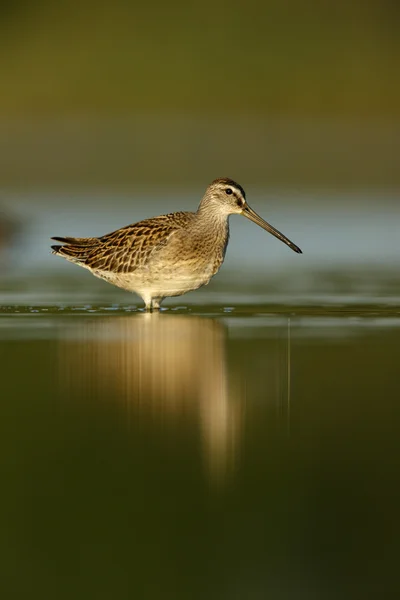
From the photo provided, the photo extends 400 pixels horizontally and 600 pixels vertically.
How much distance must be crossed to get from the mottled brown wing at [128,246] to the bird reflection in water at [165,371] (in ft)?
2.45

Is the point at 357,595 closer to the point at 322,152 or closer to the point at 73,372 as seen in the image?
the point at 73,372

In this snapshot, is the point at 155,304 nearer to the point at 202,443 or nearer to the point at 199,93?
the point at 202,443

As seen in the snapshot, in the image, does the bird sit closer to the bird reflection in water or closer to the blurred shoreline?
the bird reflection in water

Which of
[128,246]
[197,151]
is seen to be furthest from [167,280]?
[197,151]

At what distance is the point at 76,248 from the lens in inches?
501

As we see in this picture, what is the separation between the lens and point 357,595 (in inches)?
201

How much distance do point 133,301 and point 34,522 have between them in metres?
6.78

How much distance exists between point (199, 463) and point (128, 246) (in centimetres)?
542

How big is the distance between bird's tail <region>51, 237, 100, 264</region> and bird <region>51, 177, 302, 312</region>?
95mm

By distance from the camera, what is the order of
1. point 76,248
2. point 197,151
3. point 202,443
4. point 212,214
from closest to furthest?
point 202,443, point 212,214, point 76,248, point 197,151

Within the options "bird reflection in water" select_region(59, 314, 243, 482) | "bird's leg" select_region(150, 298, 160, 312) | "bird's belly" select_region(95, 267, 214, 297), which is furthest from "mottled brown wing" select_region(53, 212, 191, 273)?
"bird reflection in water" select_region(59, 314, 243, 482)

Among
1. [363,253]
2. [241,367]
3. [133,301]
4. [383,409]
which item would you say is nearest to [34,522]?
[383,409]

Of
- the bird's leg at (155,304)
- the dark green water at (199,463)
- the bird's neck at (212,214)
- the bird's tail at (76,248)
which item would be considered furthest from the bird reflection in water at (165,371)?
the bird's tail at (76,248)

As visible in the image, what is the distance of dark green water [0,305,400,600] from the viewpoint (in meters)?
5.34
